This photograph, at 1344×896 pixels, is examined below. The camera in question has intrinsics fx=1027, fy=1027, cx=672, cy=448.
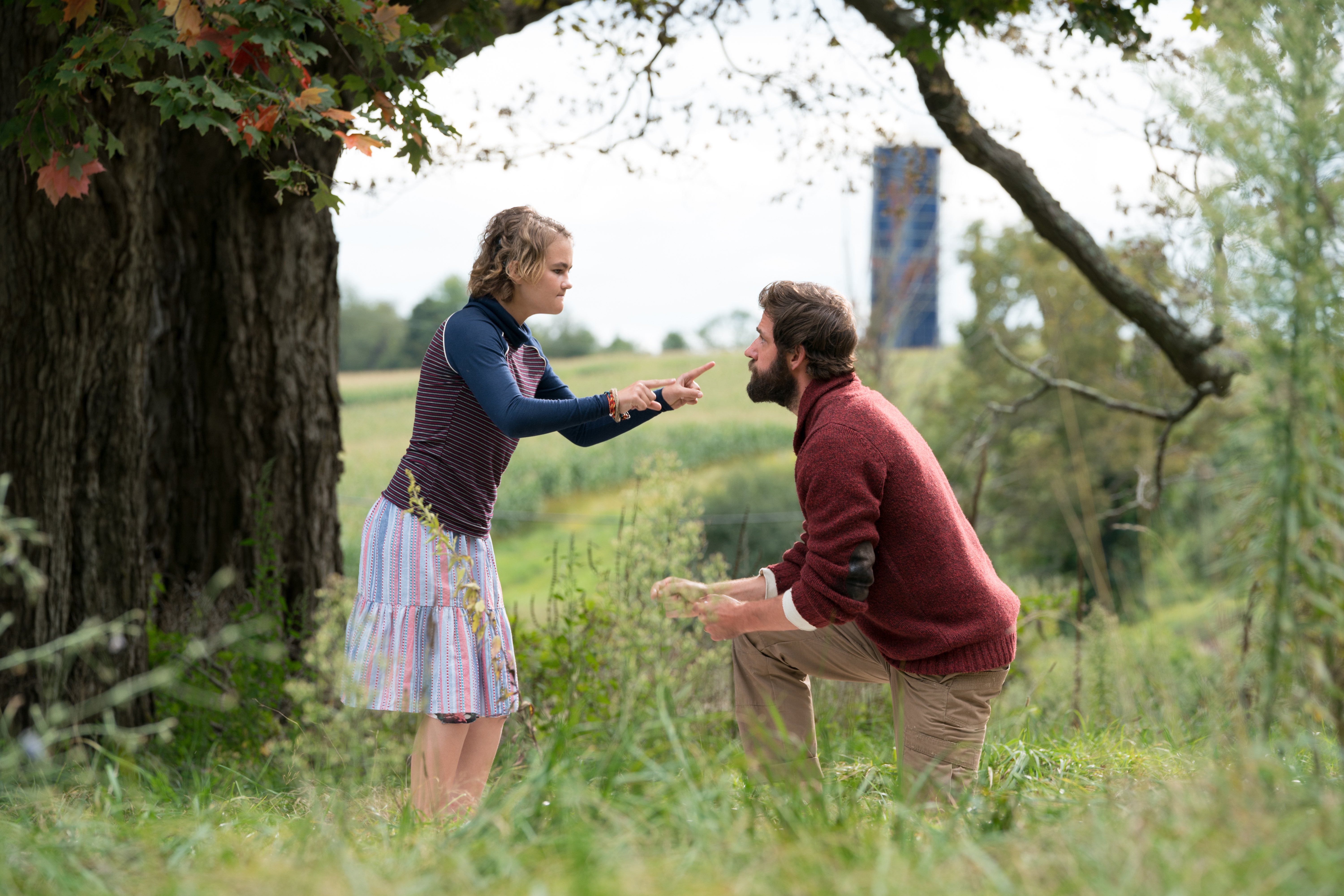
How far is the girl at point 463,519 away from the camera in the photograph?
2865mm

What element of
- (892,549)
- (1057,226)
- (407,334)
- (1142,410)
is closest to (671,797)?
(892,549)

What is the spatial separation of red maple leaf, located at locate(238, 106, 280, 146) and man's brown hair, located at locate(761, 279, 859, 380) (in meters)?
1.78

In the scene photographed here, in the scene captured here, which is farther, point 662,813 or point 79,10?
point 79,10

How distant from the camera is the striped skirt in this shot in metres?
2.88

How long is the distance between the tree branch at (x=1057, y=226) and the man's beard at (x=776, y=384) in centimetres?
297

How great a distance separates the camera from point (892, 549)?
276 cm

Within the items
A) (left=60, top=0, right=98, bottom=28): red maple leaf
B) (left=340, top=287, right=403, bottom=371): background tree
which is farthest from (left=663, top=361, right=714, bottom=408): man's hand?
(left=340, top=287, right=403, bottom=371): background tree

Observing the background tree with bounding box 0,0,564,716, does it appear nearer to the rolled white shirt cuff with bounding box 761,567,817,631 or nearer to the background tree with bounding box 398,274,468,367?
the rolled white shirt cuff with bounding box 761,567,817,631

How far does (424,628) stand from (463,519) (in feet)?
1.08

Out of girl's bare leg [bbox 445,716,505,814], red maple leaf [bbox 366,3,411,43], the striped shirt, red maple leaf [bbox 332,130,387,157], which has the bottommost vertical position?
girl's bare leg [bbox 445,716,505,814]

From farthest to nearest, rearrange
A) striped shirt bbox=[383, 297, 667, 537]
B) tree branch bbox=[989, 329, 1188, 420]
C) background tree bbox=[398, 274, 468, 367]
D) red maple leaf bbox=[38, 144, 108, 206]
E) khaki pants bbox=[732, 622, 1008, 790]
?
background tree bbox=[398, 274, 468, 367], tree branch bbox=[989, 329, 1188, 420], red maple leaf bbox=[38, 144, 108, 206], striped shirt bbox=[383, 297, 667, 537], khaki pants bbox=[732, 622, 1008, 790]

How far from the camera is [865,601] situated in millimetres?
2668

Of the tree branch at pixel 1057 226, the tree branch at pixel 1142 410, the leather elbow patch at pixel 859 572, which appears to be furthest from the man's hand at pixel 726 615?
the tree branch at pixel 1057 226

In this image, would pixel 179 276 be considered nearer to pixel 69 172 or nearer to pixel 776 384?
pixel 69 172
